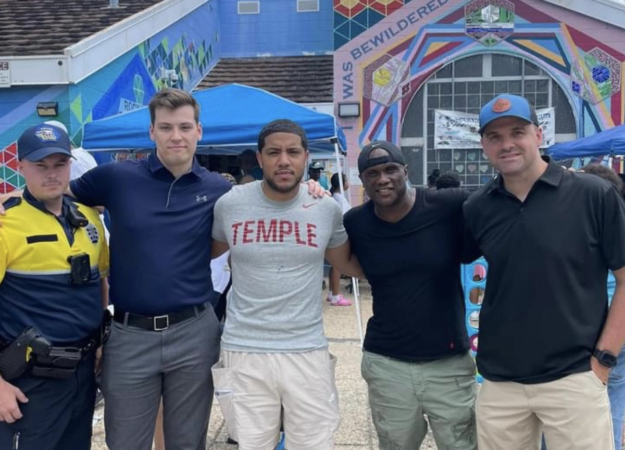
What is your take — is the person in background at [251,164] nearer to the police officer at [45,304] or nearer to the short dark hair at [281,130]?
the short dark hair at [281,130]

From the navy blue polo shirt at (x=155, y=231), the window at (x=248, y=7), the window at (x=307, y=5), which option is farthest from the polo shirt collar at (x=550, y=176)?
the window at (x=248, y=7)

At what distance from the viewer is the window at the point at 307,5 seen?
1486 cm

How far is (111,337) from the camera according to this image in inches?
108

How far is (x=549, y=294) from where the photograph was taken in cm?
231

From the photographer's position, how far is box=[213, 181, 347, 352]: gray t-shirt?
264 centimetres

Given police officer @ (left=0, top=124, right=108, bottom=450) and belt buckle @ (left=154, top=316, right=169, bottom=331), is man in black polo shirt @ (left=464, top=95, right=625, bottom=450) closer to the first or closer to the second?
belt buckle @ (left=154, top=316, right=169, bottom=331)

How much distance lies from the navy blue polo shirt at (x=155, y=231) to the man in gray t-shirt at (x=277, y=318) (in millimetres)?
171

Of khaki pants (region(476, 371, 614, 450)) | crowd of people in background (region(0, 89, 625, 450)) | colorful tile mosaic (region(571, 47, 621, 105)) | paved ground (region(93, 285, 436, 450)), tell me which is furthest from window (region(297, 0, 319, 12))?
khaki pants (region(476, 371, 614, 450))

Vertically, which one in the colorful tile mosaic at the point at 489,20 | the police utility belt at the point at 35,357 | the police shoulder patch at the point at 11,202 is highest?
the colorful tile mosaic at the point at 489,20

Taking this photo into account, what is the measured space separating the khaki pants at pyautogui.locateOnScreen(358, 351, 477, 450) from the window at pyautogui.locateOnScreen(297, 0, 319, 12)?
44.5ft

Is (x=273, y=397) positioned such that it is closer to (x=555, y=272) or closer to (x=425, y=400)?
(x=425, y=400)

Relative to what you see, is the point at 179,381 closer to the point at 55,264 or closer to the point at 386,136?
the point at 55,264

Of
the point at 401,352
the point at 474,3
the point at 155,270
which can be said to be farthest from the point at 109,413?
the point at 474,3

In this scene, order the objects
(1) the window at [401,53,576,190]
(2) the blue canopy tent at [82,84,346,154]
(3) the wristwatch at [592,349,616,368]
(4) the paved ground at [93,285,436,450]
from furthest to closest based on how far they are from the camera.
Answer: (1) the window at [401,53,576,190] < (2) the blue canopy tent at [82,84,346,154] < (4) the paved ground at [93,285,436,450] < (3) the wristwatch at [592,349,616,368]
